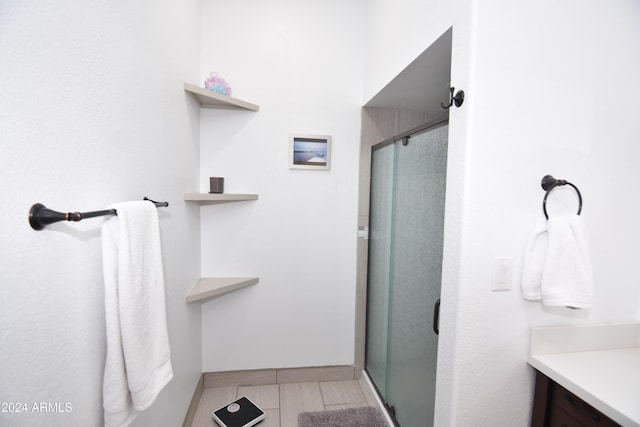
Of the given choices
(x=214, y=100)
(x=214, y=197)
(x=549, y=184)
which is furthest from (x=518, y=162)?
(x=214, y=100)

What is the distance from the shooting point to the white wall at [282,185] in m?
2.03

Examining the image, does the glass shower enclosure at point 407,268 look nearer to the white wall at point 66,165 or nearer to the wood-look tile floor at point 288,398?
the wood-look tile floor at point 288,398

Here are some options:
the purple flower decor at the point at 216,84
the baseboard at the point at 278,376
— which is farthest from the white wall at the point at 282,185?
the purple flower decor at the point at 216,84

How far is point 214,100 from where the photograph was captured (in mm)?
1845

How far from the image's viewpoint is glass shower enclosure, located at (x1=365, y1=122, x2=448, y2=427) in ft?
4.49

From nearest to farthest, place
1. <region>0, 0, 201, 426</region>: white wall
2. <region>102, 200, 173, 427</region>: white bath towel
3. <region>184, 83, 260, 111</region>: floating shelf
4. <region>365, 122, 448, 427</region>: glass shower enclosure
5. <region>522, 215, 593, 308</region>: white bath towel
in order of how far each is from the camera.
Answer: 1. <region>0, 0, 201, 426</region>: white wall
2. <region>102, 200, 173, 427</region>: white bath towel
3. <region>522, 215, 593, 308</region>: white bath towel
4. <region>365, 122, 448, 427</region>: glass shower enclosure
5. <region>184, 83, 260, 111</region>: floating shelf

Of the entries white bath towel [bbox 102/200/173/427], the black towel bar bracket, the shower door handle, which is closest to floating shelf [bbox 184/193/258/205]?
white bath towel [bbox 102/200/173/427]

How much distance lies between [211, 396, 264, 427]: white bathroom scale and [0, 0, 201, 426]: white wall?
718 mm

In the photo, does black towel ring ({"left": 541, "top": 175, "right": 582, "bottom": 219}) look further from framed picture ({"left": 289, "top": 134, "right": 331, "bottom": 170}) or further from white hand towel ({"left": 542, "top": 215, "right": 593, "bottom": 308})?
framed picture ({"left": 289, "top": 134, "right": 331, "bottom": 170})

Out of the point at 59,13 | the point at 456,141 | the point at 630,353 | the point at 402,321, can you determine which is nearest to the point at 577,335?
the point at 630,353

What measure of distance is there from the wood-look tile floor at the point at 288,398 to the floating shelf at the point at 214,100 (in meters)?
2.04

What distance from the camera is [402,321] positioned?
171cm

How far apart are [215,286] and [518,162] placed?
1812mm

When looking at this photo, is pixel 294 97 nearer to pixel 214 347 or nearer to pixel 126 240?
pixel 126 240
